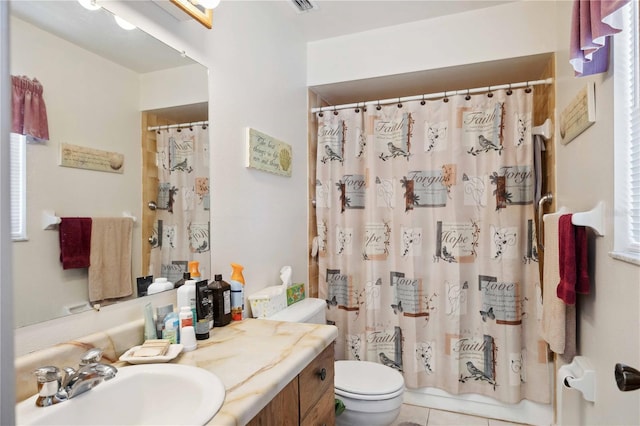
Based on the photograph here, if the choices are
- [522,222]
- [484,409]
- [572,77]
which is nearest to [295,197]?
[522,222]

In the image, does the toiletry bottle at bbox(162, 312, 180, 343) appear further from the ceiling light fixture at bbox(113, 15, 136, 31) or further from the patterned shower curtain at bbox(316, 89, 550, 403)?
the patterned shower curtain at bbox(316, 89, 550, 403)

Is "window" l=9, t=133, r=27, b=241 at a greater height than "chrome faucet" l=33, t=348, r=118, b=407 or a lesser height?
greater

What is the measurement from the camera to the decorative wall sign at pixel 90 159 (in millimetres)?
1006

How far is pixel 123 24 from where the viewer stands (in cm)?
117

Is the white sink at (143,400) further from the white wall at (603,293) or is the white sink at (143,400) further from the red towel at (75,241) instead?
the white wall at (603,293)

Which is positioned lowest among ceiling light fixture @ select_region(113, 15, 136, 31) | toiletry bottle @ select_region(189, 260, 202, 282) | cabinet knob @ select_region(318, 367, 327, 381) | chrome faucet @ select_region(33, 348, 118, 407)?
cabinet knob @ select_region(318, 367, 327, 381)

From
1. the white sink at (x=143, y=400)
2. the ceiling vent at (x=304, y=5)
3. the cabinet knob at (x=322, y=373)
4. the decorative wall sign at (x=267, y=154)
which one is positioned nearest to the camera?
the white sink at (x=143, y=400)

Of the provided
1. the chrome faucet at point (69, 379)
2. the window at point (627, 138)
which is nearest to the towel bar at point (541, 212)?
the window at point (627, 138)

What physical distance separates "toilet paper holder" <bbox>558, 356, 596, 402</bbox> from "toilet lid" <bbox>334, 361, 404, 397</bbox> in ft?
2.39

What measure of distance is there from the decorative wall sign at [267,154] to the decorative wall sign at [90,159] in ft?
2.30

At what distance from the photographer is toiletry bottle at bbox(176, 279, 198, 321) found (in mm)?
1319

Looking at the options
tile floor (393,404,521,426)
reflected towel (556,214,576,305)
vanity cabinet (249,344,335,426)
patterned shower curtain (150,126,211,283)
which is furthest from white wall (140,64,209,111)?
tile floor (393,404,521,426)

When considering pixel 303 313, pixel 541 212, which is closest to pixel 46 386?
pixel 303 313

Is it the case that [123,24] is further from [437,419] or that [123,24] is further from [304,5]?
[437,419]
